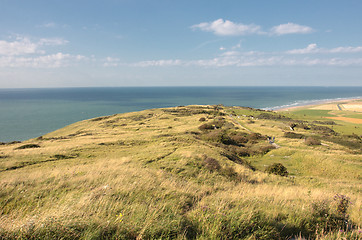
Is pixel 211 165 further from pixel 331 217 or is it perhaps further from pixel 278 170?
pixel 331 217

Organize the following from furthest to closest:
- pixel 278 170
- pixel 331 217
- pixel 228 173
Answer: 1. pixel 278 170
2. pixel 228 173
3. pixel 331 217

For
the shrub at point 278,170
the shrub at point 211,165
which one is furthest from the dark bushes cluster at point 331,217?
the shrub at point 278,170

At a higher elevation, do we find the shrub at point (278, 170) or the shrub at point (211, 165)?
the shrub at point (211, 165)

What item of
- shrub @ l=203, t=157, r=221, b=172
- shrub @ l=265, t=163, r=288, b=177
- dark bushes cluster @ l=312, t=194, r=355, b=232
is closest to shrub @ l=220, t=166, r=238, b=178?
shrub @ l=203, t=157, r=221, b=172

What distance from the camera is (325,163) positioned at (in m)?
22.0

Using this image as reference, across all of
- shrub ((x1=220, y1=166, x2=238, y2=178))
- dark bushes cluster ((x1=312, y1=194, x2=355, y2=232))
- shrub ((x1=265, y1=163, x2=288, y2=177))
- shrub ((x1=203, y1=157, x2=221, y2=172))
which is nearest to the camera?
dark bushes cluster ((x1=312, y1=194, x2=355, y2=232))

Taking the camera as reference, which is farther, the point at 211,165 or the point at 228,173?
the point at 211,165

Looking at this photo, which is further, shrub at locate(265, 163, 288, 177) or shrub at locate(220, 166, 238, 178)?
shrub at locate(265, 163, 288, 177)

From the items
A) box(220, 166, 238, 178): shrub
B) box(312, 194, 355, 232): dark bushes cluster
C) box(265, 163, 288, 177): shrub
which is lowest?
box(265, 163, 288, 177): shrub

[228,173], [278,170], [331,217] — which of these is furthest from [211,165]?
[331,217]

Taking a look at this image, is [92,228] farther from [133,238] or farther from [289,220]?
[289,220]

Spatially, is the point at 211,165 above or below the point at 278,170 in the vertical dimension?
above

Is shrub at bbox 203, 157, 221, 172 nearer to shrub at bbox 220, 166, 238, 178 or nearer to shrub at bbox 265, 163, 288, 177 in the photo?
shrub at bbox 220, 166, 238, 178

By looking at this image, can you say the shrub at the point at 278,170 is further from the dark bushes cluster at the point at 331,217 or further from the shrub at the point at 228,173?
the dark bushes cluster at the point at 331,217
